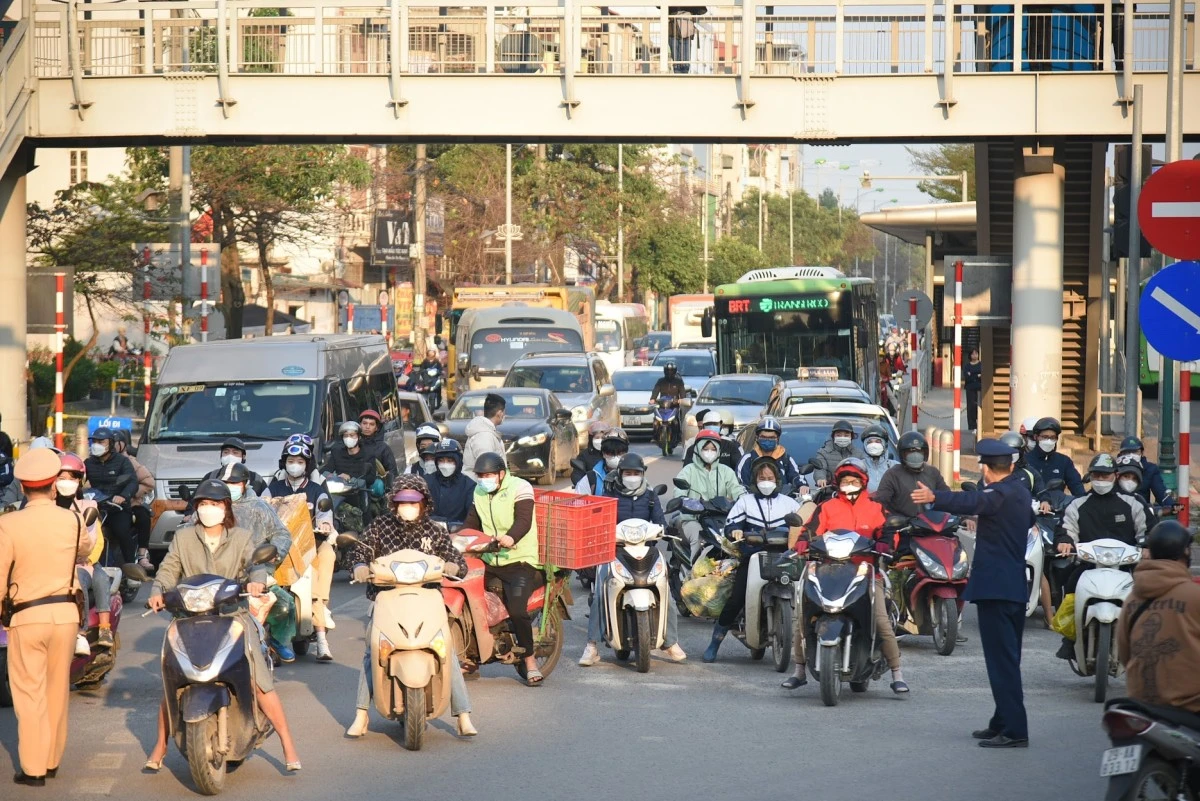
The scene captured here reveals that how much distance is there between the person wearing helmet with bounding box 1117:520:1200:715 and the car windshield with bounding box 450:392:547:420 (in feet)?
62.6

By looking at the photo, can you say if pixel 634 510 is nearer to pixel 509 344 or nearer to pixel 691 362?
pixel 509 344

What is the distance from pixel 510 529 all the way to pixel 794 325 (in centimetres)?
2245

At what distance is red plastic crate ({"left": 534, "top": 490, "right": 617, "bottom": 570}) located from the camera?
430 inches

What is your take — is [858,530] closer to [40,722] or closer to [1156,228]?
[1156,228]

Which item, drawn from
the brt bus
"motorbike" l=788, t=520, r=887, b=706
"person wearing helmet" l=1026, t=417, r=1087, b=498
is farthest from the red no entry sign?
the brt bus

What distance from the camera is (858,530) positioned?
38.6 feet

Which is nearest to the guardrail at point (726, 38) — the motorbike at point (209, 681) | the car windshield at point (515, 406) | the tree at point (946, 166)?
the car windshield at point (515, 406)

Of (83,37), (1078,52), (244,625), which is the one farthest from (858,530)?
(83,37)

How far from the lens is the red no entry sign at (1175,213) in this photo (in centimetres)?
1059

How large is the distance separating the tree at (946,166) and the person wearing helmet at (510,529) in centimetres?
4784

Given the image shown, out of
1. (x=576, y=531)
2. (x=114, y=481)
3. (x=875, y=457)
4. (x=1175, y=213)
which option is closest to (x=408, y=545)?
(x=576, y=531)

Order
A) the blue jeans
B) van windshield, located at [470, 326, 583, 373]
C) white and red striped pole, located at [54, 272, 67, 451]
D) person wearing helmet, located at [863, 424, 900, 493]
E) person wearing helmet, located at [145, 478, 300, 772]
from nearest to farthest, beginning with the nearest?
1. person wearing helmet, located at [145, 478, 300, 772]
2. the blue jeans
3. person wearing helmet, located at [863, 424, 900, 493]
4. white and red striped pole, located at [54, 272, 67, 451]
5. van windshield, located at [470, 326, 583, 373]

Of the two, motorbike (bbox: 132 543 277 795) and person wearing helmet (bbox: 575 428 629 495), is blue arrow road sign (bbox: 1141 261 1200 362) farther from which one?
motorbike (bbox: 132 543 277 795)

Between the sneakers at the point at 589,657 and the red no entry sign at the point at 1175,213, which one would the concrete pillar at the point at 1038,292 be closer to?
the sneakers at the point at 589,657
